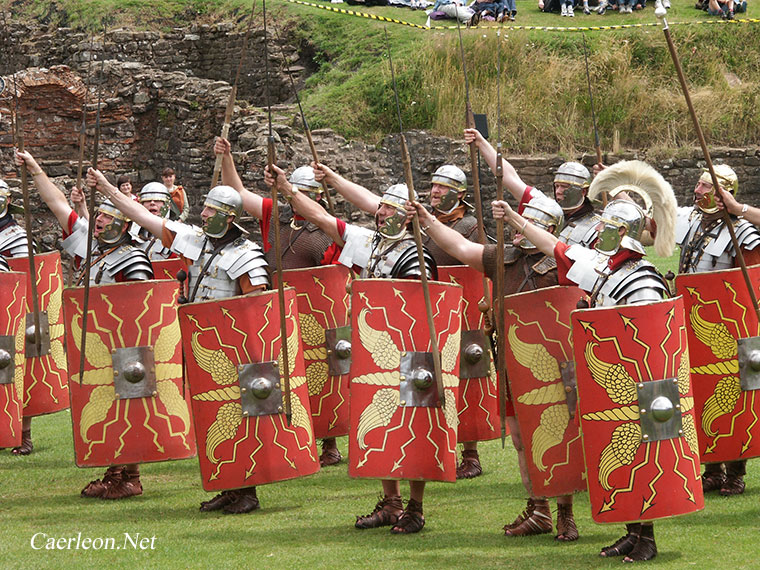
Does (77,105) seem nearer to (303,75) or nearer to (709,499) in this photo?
(303,75)

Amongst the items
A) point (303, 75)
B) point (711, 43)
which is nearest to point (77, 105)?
point (303, 75)

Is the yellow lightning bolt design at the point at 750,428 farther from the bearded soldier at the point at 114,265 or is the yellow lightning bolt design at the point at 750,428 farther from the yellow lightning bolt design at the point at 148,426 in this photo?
the bearded soldier at the point at 114,265

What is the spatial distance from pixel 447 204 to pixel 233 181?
1.44 meters

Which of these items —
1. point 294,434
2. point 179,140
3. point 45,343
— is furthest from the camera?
point 179,140

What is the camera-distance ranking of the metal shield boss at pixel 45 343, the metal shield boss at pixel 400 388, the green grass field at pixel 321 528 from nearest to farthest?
the green grass field at pixel 321 528 < the metal shield boss at pixel 400 388 < the metal shield boss at pixel 45 343

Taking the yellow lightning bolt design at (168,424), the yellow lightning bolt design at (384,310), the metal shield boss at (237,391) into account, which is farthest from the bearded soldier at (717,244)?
the yellow lightning bolt design at (168,424)

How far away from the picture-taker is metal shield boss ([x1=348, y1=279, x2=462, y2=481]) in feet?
21.2

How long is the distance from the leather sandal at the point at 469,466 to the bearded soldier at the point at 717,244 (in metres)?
1.49

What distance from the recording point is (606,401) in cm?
571

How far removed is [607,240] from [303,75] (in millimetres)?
16876

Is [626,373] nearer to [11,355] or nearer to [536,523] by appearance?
[536,523]

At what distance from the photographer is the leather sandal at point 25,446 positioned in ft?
30.6

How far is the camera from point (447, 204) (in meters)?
8.19

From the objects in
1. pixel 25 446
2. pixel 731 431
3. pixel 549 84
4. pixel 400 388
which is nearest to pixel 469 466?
pixel 731 431
